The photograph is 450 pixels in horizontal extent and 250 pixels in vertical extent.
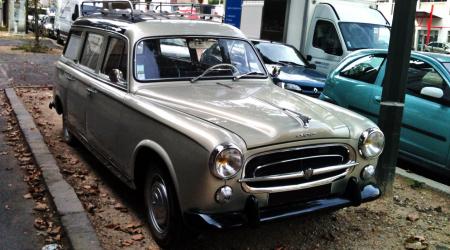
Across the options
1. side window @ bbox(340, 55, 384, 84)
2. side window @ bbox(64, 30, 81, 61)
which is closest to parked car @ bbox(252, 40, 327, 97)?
side window @ bbox(340, 55, 384, 84)

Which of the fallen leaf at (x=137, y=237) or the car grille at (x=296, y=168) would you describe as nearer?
the car grille at (x=296, y=168)

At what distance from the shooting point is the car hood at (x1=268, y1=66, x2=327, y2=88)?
951cm

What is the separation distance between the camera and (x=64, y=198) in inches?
192

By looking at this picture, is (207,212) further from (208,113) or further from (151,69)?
(151,69)

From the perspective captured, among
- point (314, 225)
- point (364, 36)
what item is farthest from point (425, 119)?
point (364, 36)

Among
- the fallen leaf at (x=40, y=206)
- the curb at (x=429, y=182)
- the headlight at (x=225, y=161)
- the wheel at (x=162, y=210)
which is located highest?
the headlight at (x=225, y=161)

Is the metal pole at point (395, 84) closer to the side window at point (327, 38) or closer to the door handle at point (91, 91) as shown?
the door handle at point (91, 91)

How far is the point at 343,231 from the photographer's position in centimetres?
452

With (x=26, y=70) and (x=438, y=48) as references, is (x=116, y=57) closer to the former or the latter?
(x=26, y=70)

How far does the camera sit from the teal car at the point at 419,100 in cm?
614

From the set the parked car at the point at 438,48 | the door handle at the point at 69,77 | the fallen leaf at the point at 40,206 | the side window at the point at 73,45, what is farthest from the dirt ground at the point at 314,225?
the parked car at the point at 438,48

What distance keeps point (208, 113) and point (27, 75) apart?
409 inches

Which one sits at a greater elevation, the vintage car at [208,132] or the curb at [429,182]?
the vintage car at [208,132]

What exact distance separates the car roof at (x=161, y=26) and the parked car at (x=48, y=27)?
24166mm
